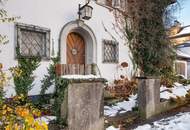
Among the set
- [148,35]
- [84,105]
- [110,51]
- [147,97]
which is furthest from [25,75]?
[110,51]

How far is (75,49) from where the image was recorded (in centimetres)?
960

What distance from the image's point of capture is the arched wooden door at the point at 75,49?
30.7ft

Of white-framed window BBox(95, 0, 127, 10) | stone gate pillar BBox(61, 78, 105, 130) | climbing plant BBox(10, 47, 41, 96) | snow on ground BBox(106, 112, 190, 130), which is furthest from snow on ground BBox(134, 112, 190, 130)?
white-framed window BBox(95, 0, 127, 10)

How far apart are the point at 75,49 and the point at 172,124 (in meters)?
5.06

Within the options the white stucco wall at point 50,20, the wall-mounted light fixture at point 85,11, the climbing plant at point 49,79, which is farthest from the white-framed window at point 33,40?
the wall-mounted light fixture at point 85,11

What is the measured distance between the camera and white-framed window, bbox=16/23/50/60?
24.2 ft

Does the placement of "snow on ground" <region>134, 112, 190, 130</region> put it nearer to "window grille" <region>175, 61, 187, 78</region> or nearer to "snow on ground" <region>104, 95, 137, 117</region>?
"snow on ground" <region>104, 95, 137, 117</region>

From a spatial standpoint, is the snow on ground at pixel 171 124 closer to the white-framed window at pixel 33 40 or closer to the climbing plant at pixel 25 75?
the climbing plant at pixel 25 75

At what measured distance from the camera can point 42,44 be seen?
806cm

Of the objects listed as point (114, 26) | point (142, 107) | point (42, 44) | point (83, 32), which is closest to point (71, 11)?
point (83, 32)

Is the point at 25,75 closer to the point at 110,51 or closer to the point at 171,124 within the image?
the point at 171,124

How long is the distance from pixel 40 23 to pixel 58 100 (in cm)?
390

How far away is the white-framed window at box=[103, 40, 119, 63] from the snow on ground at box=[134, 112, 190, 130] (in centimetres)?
473

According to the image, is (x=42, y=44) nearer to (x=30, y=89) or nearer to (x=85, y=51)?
(x=30, y=89)
